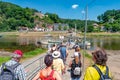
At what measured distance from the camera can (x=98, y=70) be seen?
5.48m

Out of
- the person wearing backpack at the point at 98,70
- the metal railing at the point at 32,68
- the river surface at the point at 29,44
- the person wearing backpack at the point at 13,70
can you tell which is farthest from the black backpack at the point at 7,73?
the river surface at the point at 29,44

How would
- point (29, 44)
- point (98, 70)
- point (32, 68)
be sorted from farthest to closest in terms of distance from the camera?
point (29, 44) < point (32, 68) < point (98, 70)

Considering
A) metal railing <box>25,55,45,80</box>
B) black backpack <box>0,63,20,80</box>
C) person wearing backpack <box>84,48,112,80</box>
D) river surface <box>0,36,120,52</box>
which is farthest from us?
river surface <box>0,36,120,52</box>

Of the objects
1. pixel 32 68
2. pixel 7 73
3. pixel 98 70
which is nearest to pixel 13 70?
pixel 7 73

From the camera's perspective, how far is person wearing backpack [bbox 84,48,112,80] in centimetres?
542

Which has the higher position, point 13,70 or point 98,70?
point 98,70

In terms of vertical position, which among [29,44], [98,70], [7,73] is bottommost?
[29,44]

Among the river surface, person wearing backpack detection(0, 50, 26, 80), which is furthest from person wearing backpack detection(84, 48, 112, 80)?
the river surface

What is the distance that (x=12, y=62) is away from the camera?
21.9ft

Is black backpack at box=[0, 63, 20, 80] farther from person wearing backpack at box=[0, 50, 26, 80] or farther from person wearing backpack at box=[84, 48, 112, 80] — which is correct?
person wearing backpack at box=[84, 48, 112, 80]

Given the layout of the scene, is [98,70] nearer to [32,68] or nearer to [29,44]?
[32,68]

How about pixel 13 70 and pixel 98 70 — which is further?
pixel 13 70

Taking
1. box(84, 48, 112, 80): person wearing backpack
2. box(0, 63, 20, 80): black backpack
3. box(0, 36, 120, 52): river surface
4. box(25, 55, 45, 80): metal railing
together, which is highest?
box(84, 48, 112, 80): person wearing backpack

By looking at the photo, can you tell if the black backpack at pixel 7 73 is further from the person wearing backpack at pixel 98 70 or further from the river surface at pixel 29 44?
the river surface at pixel 29 44
